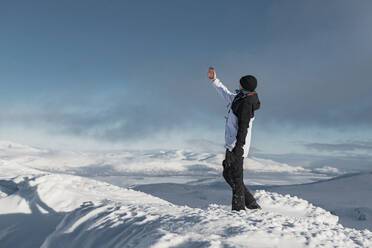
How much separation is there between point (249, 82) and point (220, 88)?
17.7 inches

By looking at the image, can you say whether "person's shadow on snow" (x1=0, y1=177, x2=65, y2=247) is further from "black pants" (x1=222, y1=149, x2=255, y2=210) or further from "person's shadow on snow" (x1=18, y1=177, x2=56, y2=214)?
"black pants" (x1=222, y1=149, x2=255, y2=210)

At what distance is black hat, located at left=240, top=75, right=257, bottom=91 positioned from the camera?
4047 mm

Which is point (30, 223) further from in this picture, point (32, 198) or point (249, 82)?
Result: point (249, 82)

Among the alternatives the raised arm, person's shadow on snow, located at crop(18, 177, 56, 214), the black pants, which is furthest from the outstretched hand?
person's shadow on snow, located at crop(18, 177, 56, 214)

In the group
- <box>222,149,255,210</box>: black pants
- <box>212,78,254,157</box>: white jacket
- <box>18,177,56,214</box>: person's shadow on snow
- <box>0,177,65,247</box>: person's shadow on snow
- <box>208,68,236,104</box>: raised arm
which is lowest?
<box>0,177,65,247</box>: person's shadow on snow

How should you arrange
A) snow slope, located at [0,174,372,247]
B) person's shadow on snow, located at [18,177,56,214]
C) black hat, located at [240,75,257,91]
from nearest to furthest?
snow slope, located at [0,174,372,247] → black hat, located at [240,75,257,91] → person's shadow on snow, located at [18,177,56,214]

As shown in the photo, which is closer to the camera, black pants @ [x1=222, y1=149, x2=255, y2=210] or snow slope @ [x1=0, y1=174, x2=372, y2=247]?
snow slope @ [x1=0, y1=174, x2=372, y2=247]

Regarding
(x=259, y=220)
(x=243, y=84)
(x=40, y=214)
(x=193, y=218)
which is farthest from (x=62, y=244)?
(x=243, y=84)

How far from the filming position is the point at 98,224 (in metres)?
3.11

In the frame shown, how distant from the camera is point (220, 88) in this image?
4.31 m

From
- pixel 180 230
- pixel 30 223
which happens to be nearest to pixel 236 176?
pixel 180 230

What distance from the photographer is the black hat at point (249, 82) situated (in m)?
4.05

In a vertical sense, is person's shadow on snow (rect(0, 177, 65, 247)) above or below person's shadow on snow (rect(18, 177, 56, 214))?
below

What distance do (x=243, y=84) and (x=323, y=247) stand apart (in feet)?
7.75
